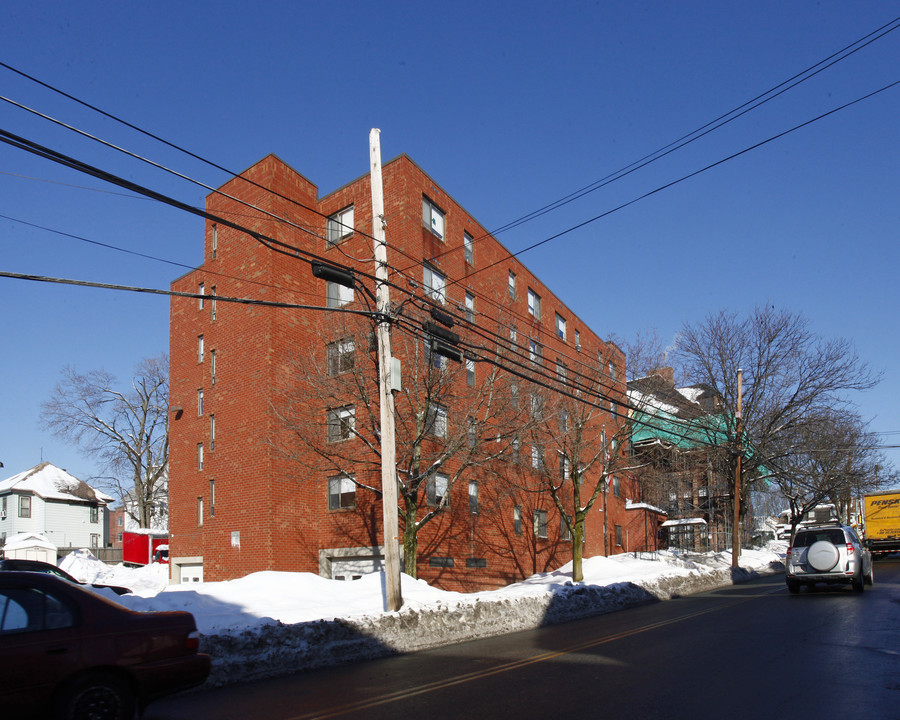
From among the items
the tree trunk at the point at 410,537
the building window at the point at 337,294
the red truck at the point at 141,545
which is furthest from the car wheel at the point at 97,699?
the red truck at the point at 141,545

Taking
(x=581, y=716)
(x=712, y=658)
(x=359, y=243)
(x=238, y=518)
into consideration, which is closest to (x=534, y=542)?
(x=238, y=518)

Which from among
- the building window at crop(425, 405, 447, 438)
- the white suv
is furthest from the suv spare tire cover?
the building window at crop(425, 405, 447, 438)

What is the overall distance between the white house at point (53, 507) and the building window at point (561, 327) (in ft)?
154

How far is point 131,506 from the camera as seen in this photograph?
61062mm

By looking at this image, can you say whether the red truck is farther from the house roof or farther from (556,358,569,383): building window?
(556,358,569,383): building window

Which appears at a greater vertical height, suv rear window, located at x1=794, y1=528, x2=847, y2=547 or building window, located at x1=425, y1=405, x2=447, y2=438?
building window, located at x1=425, y1=405, x2=447, y2=438

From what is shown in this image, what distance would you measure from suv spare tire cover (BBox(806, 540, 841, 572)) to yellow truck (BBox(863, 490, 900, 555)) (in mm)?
20861

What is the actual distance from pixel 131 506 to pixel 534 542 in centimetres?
4378

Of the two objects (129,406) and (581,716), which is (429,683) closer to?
(581,716)

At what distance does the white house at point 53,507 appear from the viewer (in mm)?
58219

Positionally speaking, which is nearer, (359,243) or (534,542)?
(359,243)

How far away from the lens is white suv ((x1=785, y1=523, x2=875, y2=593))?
1820 cm

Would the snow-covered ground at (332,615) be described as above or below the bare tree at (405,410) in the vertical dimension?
below

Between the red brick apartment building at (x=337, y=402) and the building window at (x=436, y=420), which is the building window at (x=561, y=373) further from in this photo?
the building window at (x=436, y=420)
